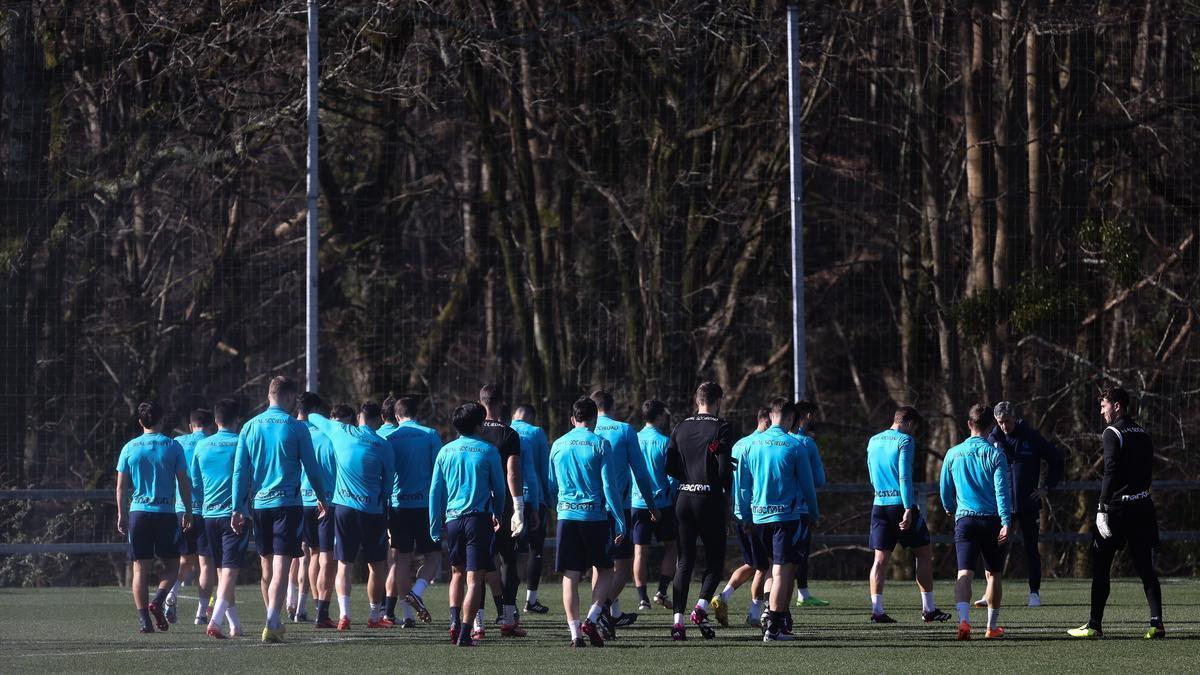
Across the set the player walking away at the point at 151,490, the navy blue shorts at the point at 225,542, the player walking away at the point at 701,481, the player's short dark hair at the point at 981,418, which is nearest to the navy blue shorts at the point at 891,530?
the player's short dark hair at the point at 981,418

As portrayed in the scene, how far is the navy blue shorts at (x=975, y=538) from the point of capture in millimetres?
14555

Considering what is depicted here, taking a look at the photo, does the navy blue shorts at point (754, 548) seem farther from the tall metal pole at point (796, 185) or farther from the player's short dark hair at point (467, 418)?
the tall metal pole at point (796, 185)

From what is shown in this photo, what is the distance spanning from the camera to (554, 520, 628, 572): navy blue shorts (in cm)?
1412

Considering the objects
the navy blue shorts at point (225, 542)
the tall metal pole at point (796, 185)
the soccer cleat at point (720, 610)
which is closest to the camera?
the navy blue shorts at point (225, 542)

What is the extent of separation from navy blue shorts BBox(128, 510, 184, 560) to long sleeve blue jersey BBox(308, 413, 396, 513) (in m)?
1.45

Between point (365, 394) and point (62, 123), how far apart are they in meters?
5.20

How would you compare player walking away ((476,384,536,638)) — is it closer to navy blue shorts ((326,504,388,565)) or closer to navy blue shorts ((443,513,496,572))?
navy blue shorts ((443,513,496,572))

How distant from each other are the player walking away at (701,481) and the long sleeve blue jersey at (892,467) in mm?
2120

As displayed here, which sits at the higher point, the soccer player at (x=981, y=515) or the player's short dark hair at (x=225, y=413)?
the player's short dark hair at (x=225, y=413)

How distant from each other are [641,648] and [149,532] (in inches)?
174

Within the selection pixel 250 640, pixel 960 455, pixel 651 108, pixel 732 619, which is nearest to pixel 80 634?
pixel 250 640

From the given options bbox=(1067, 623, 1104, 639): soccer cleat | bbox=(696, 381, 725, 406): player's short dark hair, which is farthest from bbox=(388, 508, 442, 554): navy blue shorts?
bbox=(1067, 623, 1104, 639): soccer cleat

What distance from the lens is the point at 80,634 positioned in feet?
52.2

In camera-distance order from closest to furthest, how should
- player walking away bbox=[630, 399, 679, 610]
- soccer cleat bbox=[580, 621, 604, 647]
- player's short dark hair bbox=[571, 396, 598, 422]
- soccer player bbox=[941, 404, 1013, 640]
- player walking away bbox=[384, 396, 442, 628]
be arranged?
soccer cleat bbox=[580, 621, 604, 647] < player's short dark hair bbox=[571, 396, 598, 422] < soccer player bbox=[941, 404, 1013, 640] < player walking away bbox=[384, 396, 442, 628] < player walking away bbox=[630, 399, 679, 610]
